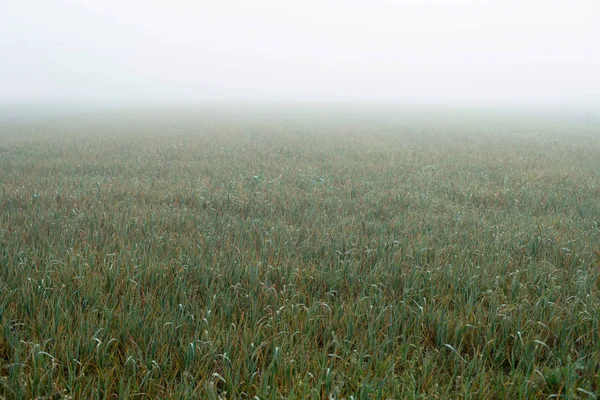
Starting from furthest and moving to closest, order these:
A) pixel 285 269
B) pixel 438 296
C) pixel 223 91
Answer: pixel 223 91 < pixel 285 269 < pixel 438 296

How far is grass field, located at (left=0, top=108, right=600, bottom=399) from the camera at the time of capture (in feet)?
10.6

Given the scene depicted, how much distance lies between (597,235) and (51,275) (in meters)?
7.49

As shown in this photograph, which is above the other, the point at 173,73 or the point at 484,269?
the point at 173,73

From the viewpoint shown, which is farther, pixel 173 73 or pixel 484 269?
pixel 173 73

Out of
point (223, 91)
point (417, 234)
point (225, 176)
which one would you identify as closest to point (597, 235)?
point (417, 234)

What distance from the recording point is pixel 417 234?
22.3 feet

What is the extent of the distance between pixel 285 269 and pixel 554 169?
37.4 feet

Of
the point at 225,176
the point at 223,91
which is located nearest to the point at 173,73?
the point at 223,91

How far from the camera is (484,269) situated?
Answer: 5.19 m

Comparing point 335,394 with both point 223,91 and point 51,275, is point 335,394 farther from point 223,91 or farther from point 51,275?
point 223,91

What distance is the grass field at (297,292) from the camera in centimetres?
322

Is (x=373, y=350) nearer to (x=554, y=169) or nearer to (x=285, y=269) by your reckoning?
(x=285, y=269)

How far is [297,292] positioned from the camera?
4.48 meters

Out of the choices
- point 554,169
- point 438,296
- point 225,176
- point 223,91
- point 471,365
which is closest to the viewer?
point 471,365
